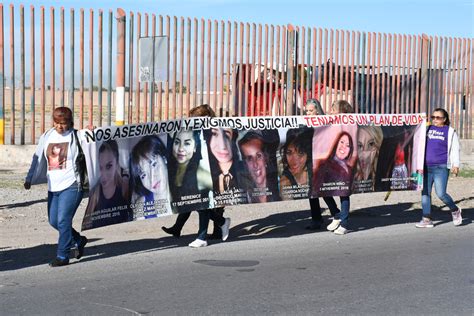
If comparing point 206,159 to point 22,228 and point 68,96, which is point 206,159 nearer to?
point 22,228

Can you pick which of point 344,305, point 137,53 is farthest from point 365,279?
point 137,53

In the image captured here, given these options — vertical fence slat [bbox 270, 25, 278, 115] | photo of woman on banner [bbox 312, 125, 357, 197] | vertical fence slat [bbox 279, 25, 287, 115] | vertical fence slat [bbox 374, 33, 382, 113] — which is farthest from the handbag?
vertical fence slat [bbox 374, 33, 382, 113]

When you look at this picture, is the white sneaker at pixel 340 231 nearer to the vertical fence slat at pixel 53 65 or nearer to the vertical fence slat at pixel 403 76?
the vertical fence slat at pixel 53 65

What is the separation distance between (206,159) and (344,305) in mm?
3692

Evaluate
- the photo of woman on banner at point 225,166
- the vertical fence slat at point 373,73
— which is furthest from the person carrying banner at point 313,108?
the vertical fence slat at point 373,73

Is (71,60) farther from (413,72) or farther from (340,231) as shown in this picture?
(413,72)

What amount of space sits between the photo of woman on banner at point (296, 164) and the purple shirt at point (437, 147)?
1.82 metres

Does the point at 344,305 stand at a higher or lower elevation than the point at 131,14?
lower

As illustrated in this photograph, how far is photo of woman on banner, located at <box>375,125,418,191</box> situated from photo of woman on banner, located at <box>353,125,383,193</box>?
178 millimetres

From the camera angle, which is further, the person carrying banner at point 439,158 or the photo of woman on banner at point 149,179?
the person carrying banner at point 439,158

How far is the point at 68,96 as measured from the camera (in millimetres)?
16859

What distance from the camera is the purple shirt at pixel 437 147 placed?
1223 centimetres

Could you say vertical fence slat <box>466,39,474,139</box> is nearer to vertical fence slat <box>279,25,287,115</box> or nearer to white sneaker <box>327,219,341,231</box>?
vertical fence slat <box>279,25,287,115</box>

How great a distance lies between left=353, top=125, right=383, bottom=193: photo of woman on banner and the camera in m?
12.1
